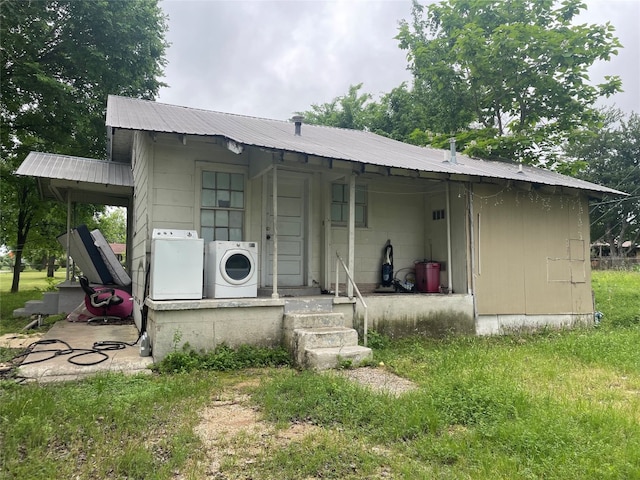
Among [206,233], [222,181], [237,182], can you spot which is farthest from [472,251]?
[206,233]

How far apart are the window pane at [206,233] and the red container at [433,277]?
3.97m

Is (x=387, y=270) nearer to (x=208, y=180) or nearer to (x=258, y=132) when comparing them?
(x=258, y=132)

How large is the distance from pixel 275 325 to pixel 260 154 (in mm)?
2492

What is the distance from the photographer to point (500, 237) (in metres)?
7.60

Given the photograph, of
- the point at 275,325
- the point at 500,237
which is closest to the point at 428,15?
the point at 500,237

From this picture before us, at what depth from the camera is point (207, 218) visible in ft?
21.3

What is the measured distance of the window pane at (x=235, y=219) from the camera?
6684 mm

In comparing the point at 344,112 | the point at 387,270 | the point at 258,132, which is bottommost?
the point at 387,270

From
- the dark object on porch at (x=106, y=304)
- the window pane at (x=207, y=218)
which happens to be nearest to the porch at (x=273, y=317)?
the window pane at (x=207, y=218)

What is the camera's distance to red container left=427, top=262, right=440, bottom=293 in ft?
25.8

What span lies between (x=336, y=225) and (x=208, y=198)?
2353 millimetres

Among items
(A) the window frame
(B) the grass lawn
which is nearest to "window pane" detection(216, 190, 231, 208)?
(A) the window frame

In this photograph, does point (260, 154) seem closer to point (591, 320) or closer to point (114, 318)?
point (114, 318)

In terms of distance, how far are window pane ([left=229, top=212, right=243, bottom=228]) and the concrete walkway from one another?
2.20 m
